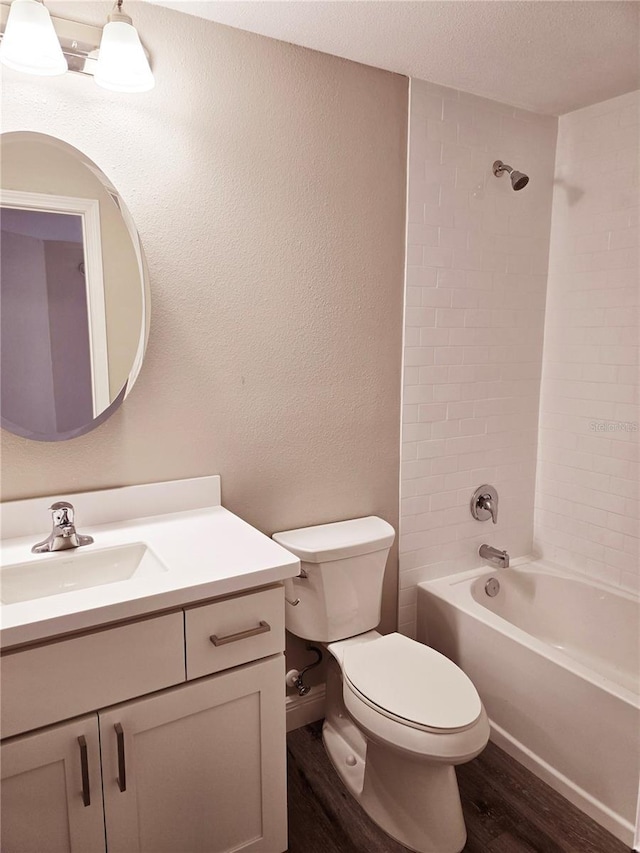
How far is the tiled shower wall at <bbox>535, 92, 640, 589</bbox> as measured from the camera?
2.28m

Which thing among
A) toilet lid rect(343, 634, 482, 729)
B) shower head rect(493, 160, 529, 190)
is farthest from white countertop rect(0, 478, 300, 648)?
shower head rect(493, 160, 529, 190)

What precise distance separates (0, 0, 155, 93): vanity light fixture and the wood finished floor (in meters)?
2.14

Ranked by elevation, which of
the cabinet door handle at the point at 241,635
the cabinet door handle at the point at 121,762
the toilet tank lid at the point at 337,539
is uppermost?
the toilet tank lid at the point at 337,539

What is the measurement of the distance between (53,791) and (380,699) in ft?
2.76

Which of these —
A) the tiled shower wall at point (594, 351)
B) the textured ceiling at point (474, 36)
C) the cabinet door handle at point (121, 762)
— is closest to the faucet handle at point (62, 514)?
the cabinet door handle at point (121, 762)

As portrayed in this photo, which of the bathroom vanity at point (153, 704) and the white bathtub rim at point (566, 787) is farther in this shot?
the white bathtub rim at point (566, 787)

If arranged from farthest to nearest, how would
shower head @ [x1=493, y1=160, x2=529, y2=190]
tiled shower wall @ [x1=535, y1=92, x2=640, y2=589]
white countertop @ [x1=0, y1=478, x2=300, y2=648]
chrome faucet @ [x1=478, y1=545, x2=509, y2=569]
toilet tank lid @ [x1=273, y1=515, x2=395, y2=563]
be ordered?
chrome faucet @ [x1=478, y1=545, x2=509, y2=569] < tiled shower wall @ [x1=535, y1=92, x2=640, y2=589] < shower head @ [x1=493, y1=160, x2=529, y2=190] < toilet tank lid @ [x1=273, y1=515, x2=395, y2=563] < white countertop @ [x1=0, y1=478, x2=300, y2=648]

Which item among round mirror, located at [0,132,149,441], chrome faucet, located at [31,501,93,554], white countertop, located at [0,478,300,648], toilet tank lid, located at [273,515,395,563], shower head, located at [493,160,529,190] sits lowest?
toilet tank lid, located at [273,515,395,563]

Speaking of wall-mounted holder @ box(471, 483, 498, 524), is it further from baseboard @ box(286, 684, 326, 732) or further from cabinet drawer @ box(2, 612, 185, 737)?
cabinet drawer @ box(2, 612, 185, 737)

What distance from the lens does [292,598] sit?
197 cm

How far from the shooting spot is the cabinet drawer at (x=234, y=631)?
53.6 inches

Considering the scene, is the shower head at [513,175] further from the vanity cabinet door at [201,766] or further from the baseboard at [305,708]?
the baseboard at [305,708]

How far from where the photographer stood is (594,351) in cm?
243

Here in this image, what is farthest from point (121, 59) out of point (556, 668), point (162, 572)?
point (556, 668)
